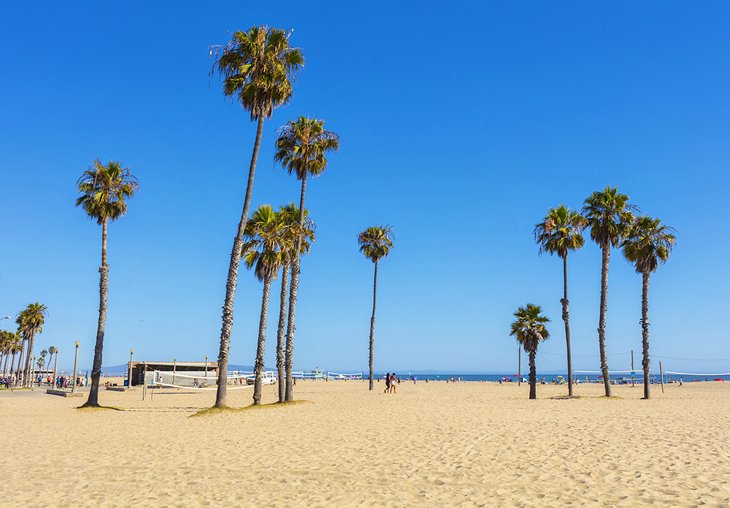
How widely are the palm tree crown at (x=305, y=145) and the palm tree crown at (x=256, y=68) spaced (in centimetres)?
529

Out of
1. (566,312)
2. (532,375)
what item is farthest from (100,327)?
(566,312)

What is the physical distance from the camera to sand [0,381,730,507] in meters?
9.36

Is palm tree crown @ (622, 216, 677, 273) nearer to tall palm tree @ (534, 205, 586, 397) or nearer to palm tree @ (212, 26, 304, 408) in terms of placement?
tall palm tree @ (534, 205, 586, 397)

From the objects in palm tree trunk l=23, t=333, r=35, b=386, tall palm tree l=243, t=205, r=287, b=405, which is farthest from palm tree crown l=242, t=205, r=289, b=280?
palm tree trunk l=23, t=333, r=35, b=386

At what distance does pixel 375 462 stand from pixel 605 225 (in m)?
32.7

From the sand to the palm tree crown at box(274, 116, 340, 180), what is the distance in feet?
54.8

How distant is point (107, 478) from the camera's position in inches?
441

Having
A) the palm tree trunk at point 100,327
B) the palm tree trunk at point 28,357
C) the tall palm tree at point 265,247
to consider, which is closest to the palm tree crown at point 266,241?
the tall palm tree at point 265,247

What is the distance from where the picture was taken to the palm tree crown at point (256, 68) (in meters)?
26.3

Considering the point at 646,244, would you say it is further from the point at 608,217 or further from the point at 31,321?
the point at 31,321

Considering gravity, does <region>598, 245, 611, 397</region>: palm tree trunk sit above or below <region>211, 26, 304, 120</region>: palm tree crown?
below

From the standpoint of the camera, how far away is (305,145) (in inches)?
1277

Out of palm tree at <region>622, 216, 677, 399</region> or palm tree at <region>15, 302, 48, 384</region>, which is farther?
palm tree at <region>15, 302, 48, 384</region>

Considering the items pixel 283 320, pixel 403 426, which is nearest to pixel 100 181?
pixel 283 320
